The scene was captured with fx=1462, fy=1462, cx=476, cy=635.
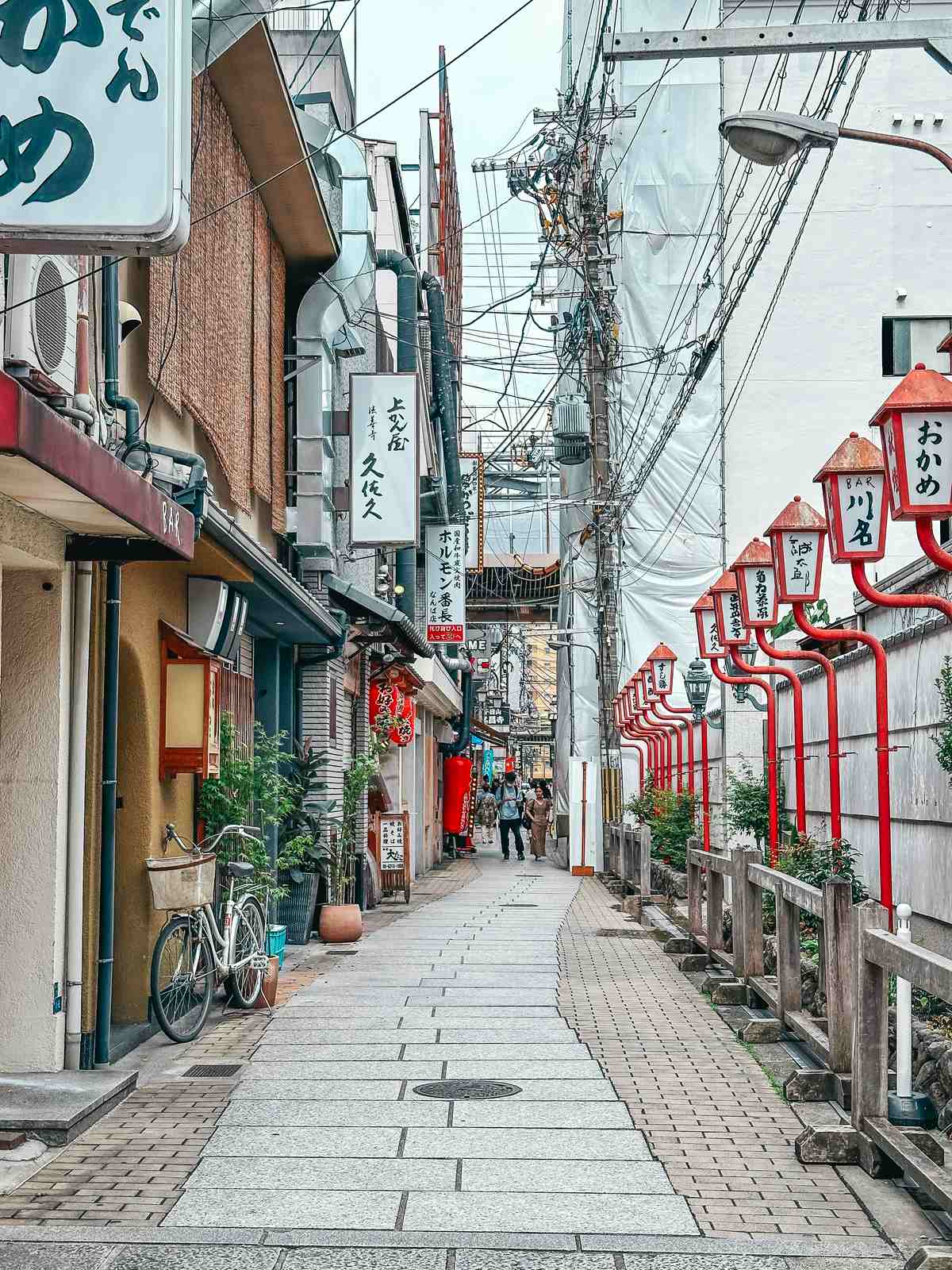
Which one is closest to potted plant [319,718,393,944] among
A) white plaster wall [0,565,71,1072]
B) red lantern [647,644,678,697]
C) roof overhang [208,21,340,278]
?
red lantern [647,644,678,697]

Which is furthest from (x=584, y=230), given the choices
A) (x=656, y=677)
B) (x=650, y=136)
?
(x=656, y=677)

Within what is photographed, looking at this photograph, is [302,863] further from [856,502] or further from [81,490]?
[81,490]

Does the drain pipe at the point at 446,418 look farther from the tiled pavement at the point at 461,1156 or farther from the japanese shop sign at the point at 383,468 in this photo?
the tiled pavement at the point at 461,1156

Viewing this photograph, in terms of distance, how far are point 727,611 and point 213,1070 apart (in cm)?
874

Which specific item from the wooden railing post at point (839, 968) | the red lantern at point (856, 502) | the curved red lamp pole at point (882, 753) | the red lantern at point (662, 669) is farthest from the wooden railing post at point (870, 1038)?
the red lantern at point (662, 669)

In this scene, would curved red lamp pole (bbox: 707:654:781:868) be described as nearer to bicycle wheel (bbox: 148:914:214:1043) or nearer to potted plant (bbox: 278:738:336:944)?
potted plant (bbox: 278:738:336:944)

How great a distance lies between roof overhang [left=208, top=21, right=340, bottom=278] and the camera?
12.2 metres

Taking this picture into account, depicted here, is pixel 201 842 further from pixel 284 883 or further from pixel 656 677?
pixel 656 677

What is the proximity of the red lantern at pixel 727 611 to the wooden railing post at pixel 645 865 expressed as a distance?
242 inches

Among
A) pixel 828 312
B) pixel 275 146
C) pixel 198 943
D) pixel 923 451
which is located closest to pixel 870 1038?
pixel 923 451

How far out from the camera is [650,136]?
109ft

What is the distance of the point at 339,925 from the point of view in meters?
16.4

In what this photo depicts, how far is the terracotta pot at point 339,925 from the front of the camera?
16.5m

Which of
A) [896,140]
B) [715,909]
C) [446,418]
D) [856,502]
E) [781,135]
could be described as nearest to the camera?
[781,135]
